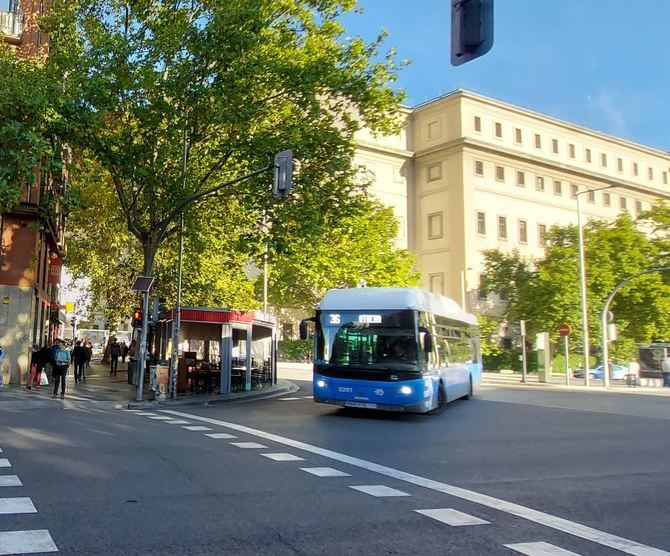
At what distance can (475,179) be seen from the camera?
5606cm

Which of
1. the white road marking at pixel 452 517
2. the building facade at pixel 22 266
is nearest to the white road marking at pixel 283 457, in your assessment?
the white road marking at pixel 452 517

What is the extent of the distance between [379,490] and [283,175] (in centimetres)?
1014

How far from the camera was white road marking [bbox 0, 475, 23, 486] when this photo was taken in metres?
7.24

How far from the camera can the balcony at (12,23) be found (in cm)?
2716

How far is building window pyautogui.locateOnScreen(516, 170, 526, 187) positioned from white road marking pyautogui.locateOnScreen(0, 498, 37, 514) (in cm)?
5731

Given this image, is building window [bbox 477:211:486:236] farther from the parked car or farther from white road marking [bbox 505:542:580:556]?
white road marking [bbox 505:542:580:556]

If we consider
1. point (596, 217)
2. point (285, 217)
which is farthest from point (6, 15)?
point (596, 217)

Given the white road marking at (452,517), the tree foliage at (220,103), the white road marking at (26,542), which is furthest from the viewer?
the tree foliage at (220,103)

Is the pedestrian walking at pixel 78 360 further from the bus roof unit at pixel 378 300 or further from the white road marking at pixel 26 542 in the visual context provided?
the white road marking at pixel 26 542

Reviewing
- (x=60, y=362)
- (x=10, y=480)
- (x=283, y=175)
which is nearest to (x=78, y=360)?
(x=60, y=362)

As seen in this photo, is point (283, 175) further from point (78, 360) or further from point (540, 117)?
point (540, 117)

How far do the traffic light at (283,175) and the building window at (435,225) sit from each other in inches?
1686

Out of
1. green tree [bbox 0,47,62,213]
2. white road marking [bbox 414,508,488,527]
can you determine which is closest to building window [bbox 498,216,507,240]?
green tree [bbox 0,47,62,213]

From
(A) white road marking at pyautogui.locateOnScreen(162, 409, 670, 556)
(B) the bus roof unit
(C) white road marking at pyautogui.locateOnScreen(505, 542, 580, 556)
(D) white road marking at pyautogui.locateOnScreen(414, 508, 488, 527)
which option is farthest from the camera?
(B) the bus roof unit
